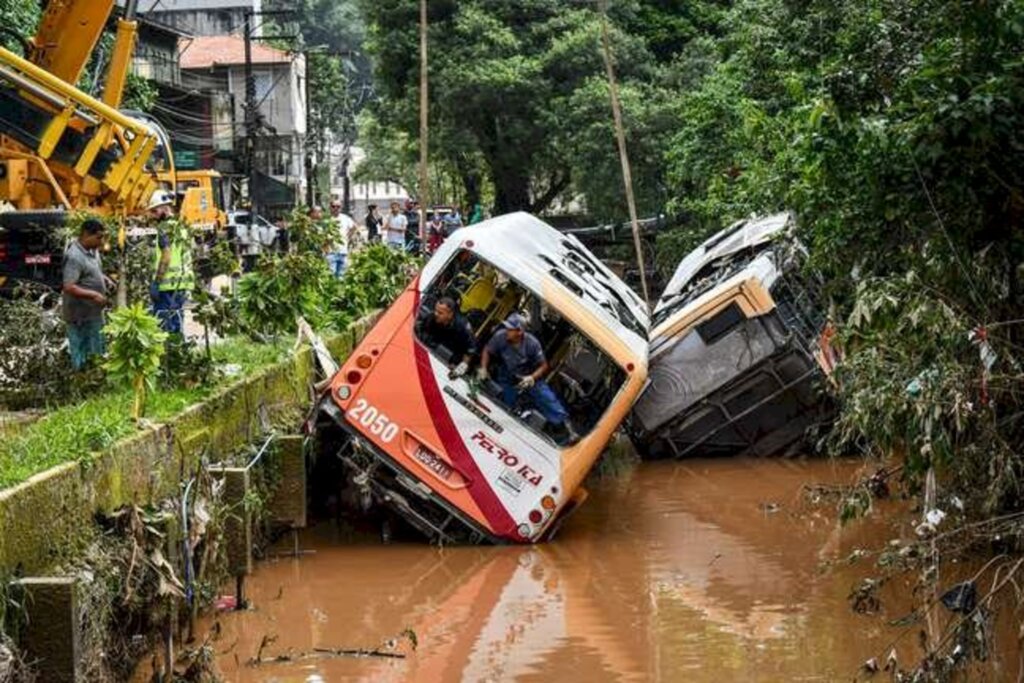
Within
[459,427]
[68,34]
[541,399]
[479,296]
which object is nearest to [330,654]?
[459,427]

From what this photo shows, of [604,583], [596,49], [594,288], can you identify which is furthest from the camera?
[596,49]

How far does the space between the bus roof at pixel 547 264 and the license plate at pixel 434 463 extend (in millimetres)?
1362

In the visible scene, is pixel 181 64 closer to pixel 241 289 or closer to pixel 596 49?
pixel 596 49

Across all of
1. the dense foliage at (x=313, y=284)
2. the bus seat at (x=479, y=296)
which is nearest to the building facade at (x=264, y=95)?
the dense foliage at (x=313, y=284)

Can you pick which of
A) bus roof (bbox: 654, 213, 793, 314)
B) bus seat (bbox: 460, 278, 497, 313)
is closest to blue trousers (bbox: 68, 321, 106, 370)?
bus seat (bbox: 460, 278, 497, 313)

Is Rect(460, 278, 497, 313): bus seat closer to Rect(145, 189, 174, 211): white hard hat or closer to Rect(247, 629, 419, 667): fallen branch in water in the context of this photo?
Rect(145, 189, 174, 211): white hard hat

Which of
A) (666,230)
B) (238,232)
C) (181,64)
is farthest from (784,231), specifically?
(181,64)

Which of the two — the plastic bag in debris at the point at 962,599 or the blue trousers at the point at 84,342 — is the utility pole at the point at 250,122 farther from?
the plastic bag in debris at the point at 962,599

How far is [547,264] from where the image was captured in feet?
46.9

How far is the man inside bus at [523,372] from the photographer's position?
41.9 feet

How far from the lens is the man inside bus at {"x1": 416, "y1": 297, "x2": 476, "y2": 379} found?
42.1 ft

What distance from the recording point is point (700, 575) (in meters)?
12.4

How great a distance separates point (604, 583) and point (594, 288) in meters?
3.77

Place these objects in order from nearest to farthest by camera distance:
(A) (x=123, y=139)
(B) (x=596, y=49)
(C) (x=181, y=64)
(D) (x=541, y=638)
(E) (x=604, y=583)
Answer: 1. (D) (x=541, y=638)
2. (E) (x=604, y=583)
3. (A) (x=123, y=139)
4. (B) (x=596, y=49)
5. (C) (x=181, y=64)
